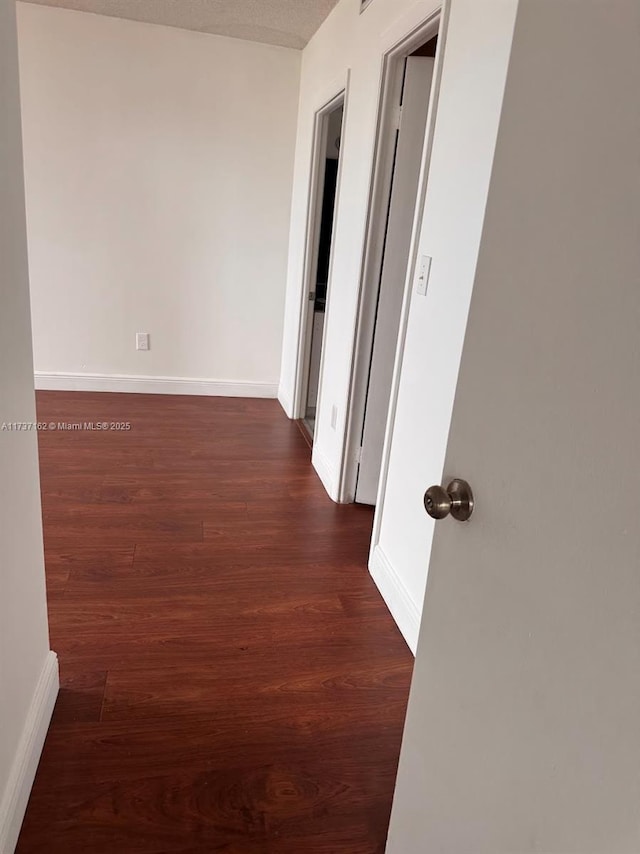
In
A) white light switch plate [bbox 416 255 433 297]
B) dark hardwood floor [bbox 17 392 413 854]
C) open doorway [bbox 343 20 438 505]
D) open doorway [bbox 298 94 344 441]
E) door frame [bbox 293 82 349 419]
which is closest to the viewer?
dark hardwood floor [bbox 17 392 413 854]

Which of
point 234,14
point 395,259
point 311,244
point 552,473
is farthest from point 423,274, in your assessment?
point 234,14

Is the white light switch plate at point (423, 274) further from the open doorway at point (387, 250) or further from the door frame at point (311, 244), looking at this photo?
the door frame at point (311, 244)

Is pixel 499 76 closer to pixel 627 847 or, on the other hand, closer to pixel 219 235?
pixel 627 847

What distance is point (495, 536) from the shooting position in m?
0.82

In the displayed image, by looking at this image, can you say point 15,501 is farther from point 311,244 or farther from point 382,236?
point 311,244

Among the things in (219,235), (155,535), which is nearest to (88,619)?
(155,535)

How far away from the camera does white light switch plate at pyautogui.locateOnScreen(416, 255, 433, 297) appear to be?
1930 millimetres

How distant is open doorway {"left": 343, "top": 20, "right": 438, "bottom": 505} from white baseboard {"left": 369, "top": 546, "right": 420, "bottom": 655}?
47 cm

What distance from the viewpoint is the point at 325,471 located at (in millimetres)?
3209

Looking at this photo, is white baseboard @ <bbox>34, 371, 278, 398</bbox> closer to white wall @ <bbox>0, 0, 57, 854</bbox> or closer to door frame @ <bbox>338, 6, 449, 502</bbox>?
door frame @ <bbox>338, 6, 449, 502</bbox>

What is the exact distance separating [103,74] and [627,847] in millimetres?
4557

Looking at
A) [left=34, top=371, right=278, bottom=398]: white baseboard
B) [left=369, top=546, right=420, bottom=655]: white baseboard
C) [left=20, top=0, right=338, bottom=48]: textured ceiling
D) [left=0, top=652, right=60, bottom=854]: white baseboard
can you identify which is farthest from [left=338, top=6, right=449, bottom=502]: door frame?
[left=34, top=371, right=278, bottom=398]: white baseboard

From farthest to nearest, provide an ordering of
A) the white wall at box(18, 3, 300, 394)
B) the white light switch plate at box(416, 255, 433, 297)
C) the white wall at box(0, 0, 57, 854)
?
the white wall at box(18, 3, 300, 394) → the white light switch plate at box(416, 255, 433, 297) → the white wall at box(0, 0, 57, 854)

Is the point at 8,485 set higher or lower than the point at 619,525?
lower
